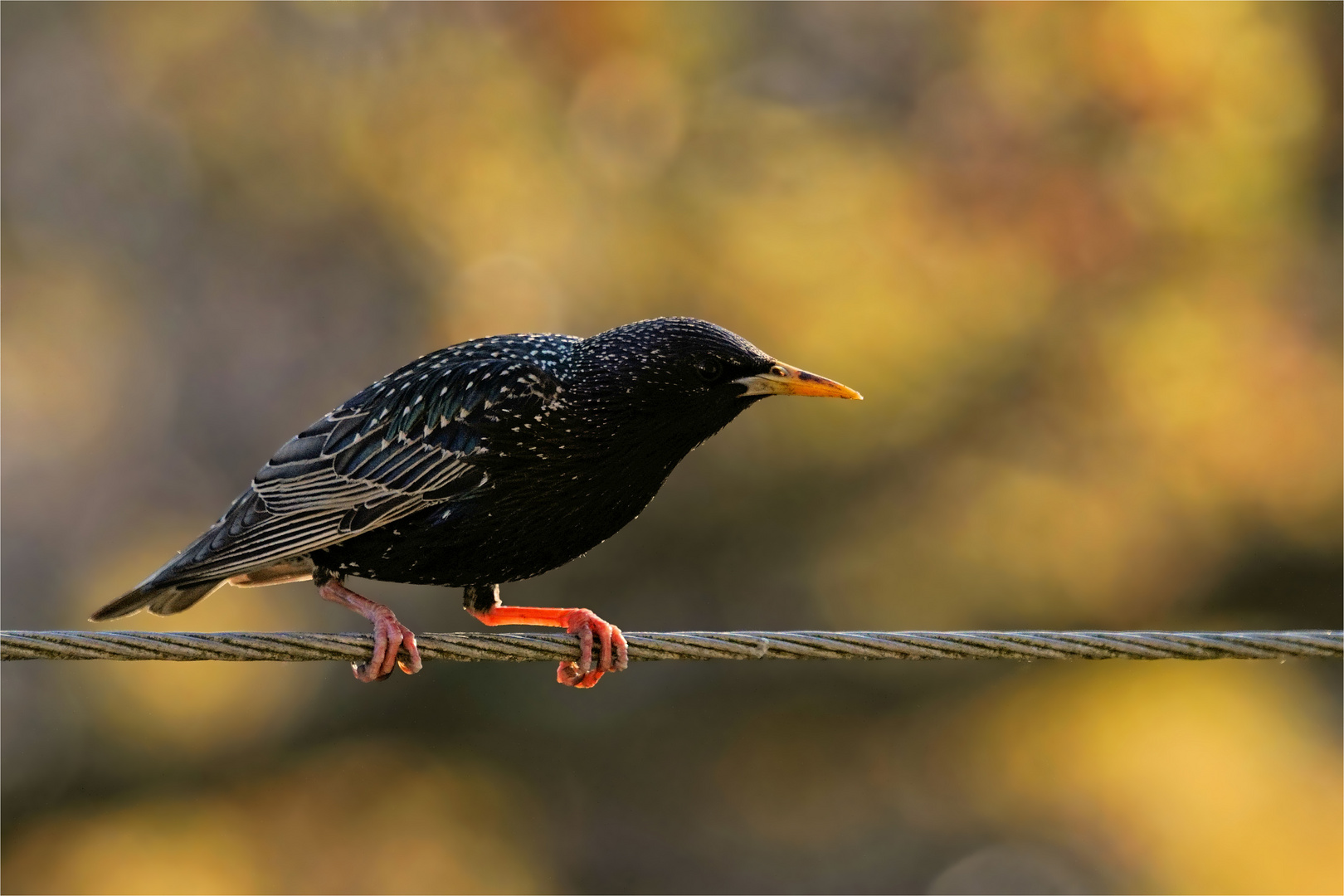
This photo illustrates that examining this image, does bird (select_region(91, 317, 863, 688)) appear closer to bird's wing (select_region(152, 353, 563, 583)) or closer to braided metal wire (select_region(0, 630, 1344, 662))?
bird's wing (select_region(152, 353, 563, 583))

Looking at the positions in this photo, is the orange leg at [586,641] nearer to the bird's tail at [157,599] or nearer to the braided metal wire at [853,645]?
the braided metal wire at [853,645]

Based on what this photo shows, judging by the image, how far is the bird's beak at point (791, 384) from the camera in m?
4.09

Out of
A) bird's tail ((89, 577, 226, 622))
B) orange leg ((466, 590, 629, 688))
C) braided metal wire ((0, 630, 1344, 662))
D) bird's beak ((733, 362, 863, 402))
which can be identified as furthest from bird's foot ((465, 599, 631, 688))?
bird's tail ((89, 577, 226, 622))

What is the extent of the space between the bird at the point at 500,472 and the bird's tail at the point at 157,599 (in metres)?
0.01

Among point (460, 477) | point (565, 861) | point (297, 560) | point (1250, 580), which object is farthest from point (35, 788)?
point (1250, 580)

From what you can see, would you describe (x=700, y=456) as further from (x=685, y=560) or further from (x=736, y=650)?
(x=736, y=650)

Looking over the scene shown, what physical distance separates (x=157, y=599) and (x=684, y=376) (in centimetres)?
200

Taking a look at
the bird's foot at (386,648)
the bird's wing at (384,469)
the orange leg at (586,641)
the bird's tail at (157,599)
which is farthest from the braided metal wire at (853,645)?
the bird's tail at (157,599)

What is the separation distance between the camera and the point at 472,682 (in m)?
9.93

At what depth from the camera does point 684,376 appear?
13.9 feet

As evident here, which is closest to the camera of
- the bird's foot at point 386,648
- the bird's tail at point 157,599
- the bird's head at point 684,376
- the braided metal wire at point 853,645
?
the braided metal wire at point 853,645

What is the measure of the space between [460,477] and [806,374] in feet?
3.72

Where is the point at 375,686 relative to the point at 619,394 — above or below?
below

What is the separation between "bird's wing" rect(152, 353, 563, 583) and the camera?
4.31 m
